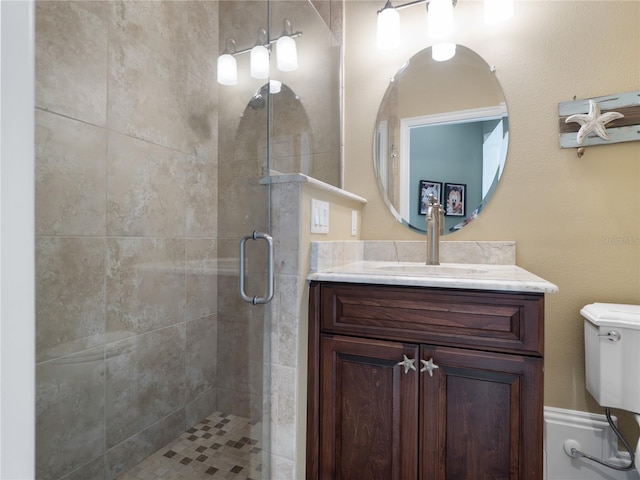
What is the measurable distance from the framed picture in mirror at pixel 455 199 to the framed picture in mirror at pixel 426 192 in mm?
32

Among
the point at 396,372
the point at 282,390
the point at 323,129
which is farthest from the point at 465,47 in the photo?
the point at 282,390

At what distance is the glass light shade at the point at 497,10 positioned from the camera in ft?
4.66

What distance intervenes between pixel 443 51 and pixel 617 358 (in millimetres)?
1438

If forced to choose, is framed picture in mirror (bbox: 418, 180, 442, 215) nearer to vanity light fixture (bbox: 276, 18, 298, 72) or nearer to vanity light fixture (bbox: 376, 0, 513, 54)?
vanity light fixture (bbox: 376, 0, 513, 54)

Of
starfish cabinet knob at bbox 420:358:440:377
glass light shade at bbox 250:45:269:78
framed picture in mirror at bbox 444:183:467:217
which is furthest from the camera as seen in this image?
framed picture in mirror at bbox 444:183:467:217

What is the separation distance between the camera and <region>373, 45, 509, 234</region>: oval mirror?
4.95ft

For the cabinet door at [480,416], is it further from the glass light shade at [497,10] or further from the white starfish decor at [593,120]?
the glass light shade at [497,10]

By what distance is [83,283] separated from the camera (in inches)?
28.5

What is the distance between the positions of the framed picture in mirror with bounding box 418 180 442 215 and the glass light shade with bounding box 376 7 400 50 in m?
0.71

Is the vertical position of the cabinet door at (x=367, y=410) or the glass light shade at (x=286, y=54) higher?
the glass light shade at (x=286, y=54)

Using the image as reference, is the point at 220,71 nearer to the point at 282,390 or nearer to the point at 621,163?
the point at 282,390

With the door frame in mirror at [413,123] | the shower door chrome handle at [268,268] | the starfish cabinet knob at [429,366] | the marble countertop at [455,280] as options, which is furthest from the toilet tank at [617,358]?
the shower door chrome handle at [268,268]

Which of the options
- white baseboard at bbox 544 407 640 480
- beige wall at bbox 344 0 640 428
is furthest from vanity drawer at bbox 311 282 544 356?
white baseboard at bbox 544 407 640 480

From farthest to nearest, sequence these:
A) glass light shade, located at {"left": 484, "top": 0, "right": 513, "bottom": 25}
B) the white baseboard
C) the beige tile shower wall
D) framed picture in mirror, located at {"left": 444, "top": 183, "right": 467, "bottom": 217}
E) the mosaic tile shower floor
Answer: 1. framed picture in mirror, located at {"left": 444, "top": 183, "right": 467, "bottom": 217}
2. glass light shade, located at {"left": 484, "top": 0, "right": 513, "bottom": 25}
3. the white baseboard
4. the mosaic tile shower floor
5. the beige tile shower wall
